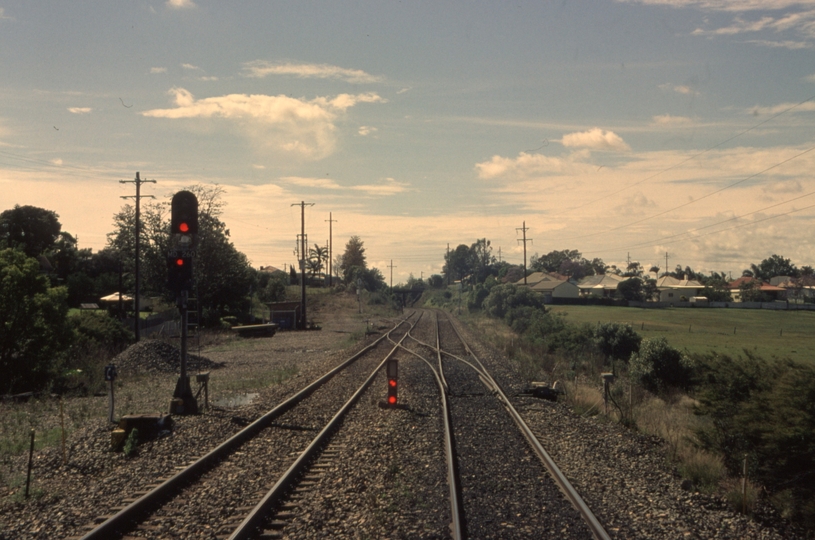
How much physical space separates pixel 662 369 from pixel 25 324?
75.1ft

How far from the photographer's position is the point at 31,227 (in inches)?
3201

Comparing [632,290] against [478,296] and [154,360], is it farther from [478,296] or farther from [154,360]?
[154,360]

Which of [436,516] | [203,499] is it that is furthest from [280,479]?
[436,516]

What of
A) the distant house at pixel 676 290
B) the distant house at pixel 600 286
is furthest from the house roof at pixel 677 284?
the distant house at pixel 600 286

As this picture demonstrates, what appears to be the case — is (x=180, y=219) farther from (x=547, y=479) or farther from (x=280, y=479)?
(x=547, y=479)

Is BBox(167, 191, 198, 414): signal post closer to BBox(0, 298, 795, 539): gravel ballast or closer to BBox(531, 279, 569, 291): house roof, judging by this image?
BBox(0, 298, 795, 539): gravel ballast

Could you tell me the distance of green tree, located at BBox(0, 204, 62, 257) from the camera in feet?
261

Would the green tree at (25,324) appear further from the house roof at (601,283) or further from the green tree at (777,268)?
the green tree at (777,268)

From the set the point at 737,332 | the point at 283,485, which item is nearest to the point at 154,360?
the point at 283,485

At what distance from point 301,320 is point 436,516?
46.3 meters

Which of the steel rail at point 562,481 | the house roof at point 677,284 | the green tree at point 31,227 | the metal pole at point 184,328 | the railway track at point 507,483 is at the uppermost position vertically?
the green tree at point 31,227

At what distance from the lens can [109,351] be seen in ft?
96.2

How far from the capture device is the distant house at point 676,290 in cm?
11369

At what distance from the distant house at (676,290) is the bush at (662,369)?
91.5m
